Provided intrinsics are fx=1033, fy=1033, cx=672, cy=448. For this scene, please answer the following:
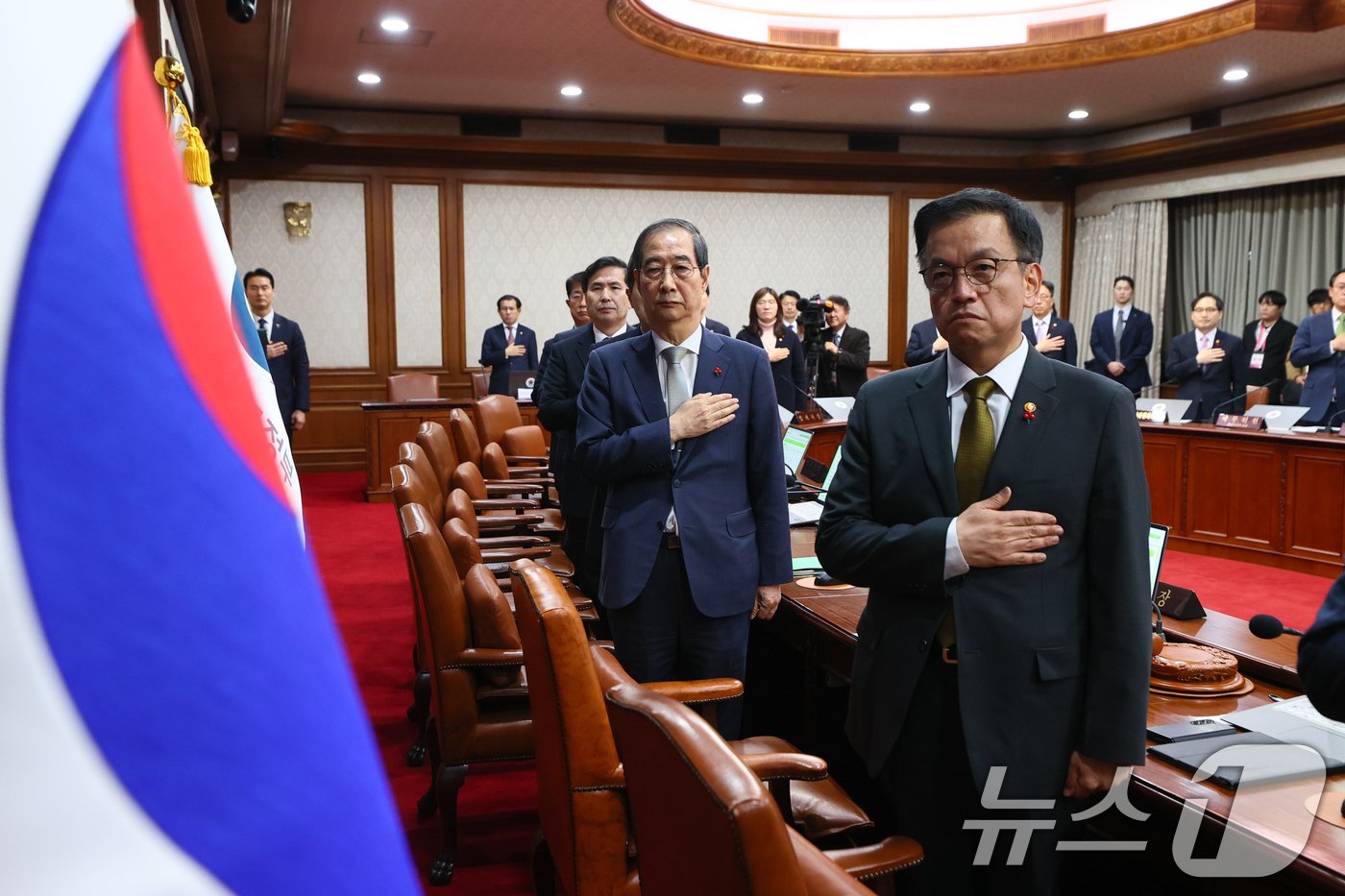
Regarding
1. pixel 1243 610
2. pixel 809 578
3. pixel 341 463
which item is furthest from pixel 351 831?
pixel 341 463

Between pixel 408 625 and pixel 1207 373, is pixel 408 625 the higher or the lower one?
the lower one

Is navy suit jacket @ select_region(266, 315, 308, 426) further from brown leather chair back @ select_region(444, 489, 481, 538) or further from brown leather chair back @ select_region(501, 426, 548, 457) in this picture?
brown leather chair back @ select_region(444, 489, 481, 538)

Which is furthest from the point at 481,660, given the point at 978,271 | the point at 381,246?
the point at 381,246

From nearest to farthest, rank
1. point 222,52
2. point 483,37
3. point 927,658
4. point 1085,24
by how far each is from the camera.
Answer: point 927,658 → point 222,52 → point 483,37 → point 1085,24

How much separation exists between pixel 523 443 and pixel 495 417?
262 millimetres

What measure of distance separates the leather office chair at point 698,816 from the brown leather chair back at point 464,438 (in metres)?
3.95

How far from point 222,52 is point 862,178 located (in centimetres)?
667

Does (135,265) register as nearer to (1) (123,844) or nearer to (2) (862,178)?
(1) (123,844)

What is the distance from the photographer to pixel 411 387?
885 centimetres

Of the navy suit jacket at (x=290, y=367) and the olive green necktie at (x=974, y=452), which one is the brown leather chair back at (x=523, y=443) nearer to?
the navy suit jacket at (x=290, y=367)

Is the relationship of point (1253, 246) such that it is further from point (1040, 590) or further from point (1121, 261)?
point (1040, 590)

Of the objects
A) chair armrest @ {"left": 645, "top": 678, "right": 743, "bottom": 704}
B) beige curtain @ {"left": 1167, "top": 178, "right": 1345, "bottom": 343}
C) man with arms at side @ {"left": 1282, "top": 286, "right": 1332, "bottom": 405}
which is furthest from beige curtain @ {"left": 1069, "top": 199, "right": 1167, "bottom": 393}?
chair armrest @ {"left": 645, "top": 678, "right": 743, "bottom": 704}

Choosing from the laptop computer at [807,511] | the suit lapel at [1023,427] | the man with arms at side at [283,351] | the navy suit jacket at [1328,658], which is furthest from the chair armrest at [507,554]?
the man with arms at side at [283,351]

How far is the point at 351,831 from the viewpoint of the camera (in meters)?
0.37
